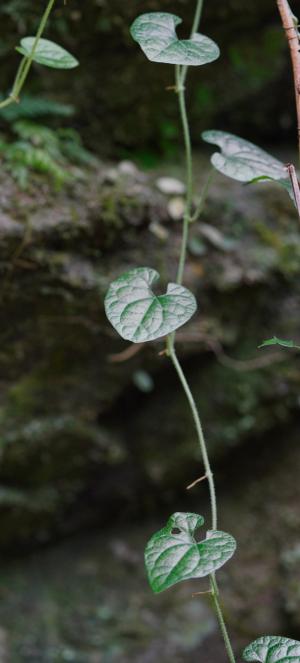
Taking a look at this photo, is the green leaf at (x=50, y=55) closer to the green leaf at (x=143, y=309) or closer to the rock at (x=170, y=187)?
the green leaf at (x=143, y=309)

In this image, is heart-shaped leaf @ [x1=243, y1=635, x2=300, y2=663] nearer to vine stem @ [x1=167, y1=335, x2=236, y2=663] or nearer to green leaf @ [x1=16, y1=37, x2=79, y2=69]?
vine stem @ [x1=167, y1=335, x2=236, y2=663]

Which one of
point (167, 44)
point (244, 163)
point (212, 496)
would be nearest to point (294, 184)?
point (244, 163)

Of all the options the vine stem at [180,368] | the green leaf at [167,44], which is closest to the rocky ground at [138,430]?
the vine stem at [180,368]

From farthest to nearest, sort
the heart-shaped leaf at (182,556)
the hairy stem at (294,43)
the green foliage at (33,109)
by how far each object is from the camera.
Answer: the green foliage at (33,109), the hairy stem at (294,43), the heart-shaped leaf at (182,556)

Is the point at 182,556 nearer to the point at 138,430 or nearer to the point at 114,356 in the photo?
the point at 114,356

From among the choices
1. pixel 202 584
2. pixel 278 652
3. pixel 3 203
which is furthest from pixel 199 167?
pixel 278 652

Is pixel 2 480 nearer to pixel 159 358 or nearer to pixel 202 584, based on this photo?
pixel 159 358

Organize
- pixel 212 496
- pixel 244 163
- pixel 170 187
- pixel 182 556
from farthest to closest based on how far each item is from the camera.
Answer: pixel 170 187
pixel 244 163
pixel 212 496
pixel 182 556
